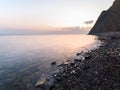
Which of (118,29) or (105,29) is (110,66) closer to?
(118,29)

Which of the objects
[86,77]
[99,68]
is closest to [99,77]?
[86,77]

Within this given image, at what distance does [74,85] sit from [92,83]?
6.66 feet

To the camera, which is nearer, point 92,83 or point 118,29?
point 92,83

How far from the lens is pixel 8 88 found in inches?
808

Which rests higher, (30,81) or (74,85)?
(74,85)

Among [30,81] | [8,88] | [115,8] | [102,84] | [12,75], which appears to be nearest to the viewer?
[102,84]

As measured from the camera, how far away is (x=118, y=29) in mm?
155875

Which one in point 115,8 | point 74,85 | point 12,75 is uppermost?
point 115,8

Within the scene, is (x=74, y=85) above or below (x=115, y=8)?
below

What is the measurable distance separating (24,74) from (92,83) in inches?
537

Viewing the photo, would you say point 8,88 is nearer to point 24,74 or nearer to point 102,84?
point 24,74

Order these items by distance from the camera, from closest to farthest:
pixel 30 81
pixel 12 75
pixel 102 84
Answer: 1. pixel 102 84
2. pixel 30 81
3. pixel 12 75

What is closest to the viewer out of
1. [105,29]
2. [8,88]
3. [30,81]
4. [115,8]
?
[8,88]

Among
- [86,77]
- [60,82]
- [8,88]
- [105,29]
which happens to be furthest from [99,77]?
[105,29]
